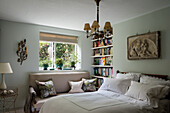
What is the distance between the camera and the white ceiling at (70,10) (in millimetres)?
2715

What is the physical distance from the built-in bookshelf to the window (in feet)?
2.29

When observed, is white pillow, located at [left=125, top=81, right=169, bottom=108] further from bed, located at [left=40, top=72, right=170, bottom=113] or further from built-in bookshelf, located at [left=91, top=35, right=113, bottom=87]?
built-in bookshelf, located at [left=91, top=35, right=113, bottom=87]

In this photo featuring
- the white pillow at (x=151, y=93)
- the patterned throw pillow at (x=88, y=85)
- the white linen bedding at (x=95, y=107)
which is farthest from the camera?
the patterned throw pillow at (x=88, y=85)

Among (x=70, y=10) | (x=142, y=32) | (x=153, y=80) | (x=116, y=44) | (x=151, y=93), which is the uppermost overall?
(x=70, y=10)

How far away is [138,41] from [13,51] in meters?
3.31

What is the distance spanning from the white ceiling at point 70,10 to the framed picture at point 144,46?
56 centimetres

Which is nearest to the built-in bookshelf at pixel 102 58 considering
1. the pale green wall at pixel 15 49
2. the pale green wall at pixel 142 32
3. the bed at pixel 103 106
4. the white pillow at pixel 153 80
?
the pale green wall at pixel 142 32

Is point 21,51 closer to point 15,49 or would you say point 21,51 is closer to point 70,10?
point 15,49

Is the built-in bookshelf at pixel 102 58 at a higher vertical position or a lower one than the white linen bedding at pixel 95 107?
higher

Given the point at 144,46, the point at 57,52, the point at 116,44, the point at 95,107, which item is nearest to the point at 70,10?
the point at 116,44

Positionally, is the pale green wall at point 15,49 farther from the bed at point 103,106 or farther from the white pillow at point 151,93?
the white pillow at point 151,93

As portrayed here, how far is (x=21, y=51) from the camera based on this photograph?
13.0ft

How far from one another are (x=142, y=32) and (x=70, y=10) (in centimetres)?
179

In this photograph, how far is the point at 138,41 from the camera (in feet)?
11.2
